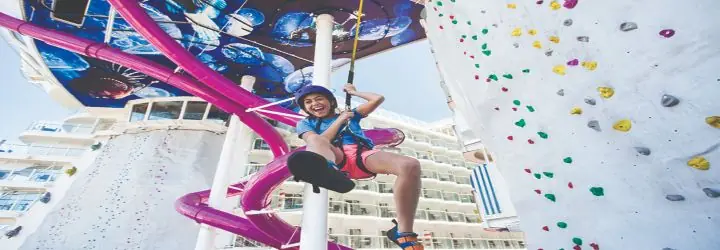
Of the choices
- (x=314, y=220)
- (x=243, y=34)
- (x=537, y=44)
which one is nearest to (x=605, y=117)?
(x=537, y=44)

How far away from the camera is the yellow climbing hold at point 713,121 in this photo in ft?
4.41

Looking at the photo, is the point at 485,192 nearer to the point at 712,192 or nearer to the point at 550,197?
the point at 550,197

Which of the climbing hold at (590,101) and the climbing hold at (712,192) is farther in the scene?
the climbing hold at (590,101)

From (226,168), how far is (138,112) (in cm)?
851

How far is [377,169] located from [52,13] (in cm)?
1021

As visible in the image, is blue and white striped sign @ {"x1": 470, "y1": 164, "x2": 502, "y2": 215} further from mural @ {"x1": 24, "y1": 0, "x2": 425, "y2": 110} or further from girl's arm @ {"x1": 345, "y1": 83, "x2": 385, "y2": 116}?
girl's arm @ {"x1": 345, "y1": 83, "x2": 385, "y2": 116}

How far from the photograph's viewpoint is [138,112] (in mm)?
14680

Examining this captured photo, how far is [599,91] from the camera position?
1775mm

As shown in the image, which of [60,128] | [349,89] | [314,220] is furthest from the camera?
[60,128]

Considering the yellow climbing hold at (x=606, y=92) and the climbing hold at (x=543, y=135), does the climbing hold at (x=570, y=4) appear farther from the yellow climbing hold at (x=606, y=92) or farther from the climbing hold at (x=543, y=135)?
the climbing hold at (x=543, y=135)

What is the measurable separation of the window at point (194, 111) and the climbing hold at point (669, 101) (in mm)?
15929

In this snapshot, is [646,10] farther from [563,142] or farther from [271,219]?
[271,219]

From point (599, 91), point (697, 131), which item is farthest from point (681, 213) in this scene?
point (599, 91)

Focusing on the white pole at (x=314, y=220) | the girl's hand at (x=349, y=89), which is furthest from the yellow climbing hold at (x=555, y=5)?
the white pole at (x=314, y=220)
